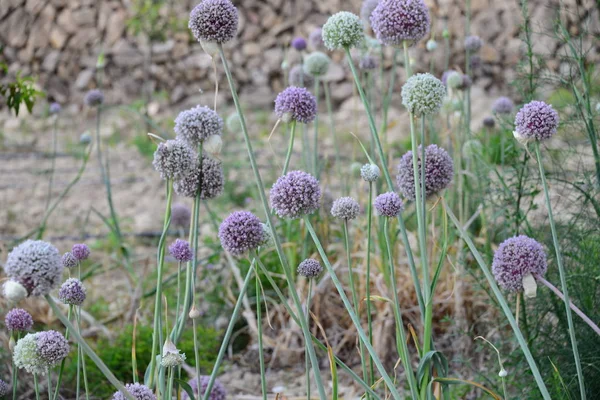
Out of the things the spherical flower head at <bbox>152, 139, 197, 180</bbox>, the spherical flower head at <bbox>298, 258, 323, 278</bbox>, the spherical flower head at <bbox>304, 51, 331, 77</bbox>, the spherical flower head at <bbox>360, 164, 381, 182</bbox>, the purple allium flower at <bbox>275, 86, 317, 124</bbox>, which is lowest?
the spherical flower head at <bbox>298, 258, 323, 278</bbox>

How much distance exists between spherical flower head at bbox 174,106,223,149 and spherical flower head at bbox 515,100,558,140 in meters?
0.46

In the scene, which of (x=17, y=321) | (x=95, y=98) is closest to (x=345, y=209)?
(x=17, y=321)

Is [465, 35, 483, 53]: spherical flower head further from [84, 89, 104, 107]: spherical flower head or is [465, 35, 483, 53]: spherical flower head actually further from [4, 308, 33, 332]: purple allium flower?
[4, 308, 33, 332]: purple allium flower

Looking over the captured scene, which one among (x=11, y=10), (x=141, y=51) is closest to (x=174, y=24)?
(x=141, y=51)

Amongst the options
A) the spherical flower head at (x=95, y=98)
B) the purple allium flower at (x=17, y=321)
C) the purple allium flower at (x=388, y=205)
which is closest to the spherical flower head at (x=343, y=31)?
the purple allium flower at (x=388, y=205)

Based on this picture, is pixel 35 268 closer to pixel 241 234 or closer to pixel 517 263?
pixel 241 234

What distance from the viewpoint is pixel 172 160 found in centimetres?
106

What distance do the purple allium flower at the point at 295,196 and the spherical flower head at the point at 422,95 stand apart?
188 mm

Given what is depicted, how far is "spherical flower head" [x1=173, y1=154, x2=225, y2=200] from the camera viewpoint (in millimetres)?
1094

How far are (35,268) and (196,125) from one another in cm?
37

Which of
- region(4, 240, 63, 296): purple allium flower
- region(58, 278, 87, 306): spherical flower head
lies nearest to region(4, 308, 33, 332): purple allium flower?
region(58, 278, 87, 306): spherical flower head

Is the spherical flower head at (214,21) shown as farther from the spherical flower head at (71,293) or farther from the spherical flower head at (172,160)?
the spherical flower head at (71,293)

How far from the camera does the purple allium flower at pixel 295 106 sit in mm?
1180

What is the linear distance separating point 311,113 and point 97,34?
19.0ft
